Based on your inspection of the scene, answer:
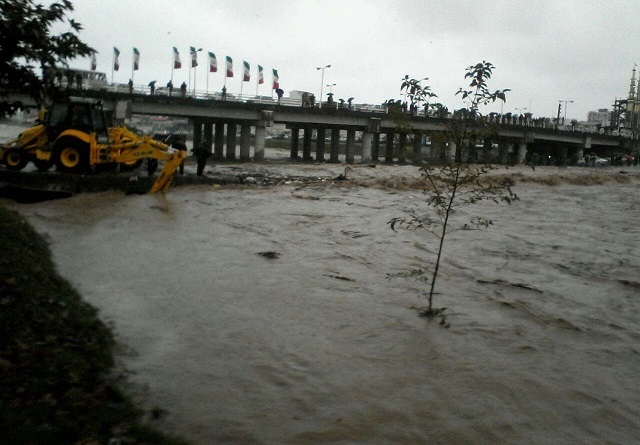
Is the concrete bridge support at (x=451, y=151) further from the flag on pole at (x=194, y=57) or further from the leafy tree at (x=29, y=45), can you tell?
the flag on pole at (x=194, y=57)

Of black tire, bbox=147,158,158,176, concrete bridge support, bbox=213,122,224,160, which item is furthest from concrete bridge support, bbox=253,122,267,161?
black tire, bbox=147,158,158,176

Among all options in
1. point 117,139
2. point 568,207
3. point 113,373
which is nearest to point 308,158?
point 568,207

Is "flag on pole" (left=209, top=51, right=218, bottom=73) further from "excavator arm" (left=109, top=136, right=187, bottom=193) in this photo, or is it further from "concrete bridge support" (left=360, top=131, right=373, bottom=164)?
"excavator arm" (left=109, top=136, right=187, bottom=193)

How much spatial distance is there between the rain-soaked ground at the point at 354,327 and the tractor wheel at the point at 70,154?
1.89m

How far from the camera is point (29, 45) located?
879cm

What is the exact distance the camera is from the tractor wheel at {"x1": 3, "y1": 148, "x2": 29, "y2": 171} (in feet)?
79.2

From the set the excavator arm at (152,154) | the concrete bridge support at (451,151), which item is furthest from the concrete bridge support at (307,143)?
the concrete bridge support at (451,151)

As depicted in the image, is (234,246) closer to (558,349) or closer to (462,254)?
(462,254)

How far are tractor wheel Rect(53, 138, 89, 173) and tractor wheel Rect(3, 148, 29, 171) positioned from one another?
1409 millimetres

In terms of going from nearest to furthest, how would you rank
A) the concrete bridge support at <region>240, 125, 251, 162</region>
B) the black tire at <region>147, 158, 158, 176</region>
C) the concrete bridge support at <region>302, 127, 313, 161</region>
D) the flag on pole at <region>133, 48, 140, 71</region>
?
the black tire at <region>147, 158, 158, 176</region> < the concrete bridge support at <region>240, 125, 251, 162</region> < the flag on pole at <region>133, 48, 140, 71</region> < the concrete bridge support at <region>302, 127, 313, 161</region>

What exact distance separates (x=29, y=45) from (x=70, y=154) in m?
15.6

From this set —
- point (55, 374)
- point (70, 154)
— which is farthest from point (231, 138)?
point (55, 374)

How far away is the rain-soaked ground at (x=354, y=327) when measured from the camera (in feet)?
25.1

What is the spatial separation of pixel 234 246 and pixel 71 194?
352 inches
